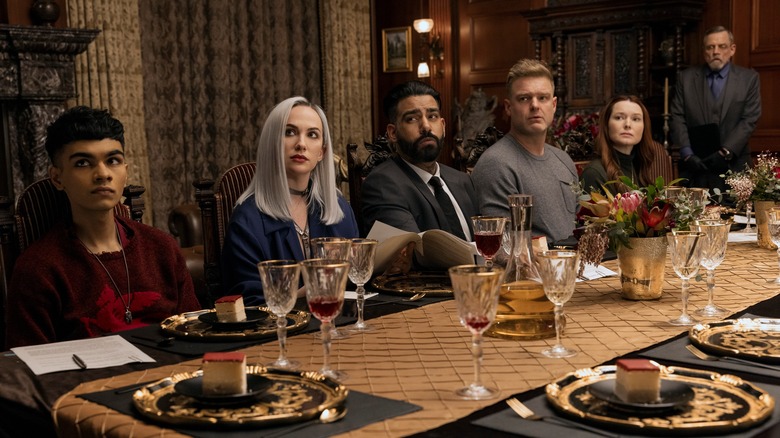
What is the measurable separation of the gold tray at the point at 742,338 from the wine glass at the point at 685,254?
0.37 ft

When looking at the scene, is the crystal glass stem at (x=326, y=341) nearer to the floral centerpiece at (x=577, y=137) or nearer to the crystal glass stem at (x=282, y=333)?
the crystal glass stem at (x=282, y=333)

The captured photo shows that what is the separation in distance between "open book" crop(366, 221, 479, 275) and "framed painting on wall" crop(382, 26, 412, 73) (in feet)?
24.4

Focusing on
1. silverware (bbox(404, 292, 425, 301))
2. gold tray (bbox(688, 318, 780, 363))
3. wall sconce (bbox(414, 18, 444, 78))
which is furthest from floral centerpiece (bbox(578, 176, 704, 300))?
wall sconce (bbox(414, 18, 444, 78))

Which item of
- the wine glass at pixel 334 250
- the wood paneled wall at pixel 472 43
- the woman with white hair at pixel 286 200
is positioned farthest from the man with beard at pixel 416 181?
the wood paneled wall at pixel 472 43

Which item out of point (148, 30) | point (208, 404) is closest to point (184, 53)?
point (148, 30)

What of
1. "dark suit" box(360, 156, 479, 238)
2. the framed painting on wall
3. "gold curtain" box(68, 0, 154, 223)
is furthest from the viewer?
the framed painting on wall

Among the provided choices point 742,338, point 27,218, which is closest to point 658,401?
point 742,338

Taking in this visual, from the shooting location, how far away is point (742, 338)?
1.69 meters

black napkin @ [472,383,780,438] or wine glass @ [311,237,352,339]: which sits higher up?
wine glass @ [311,237,352,339]

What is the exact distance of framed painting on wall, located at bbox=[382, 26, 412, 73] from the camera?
980 centimetres

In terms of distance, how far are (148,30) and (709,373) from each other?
706cm

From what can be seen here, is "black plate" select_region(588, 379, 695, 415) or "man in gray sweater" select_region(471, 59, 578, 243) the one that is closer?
"black plate" select_region(588, 379, 695, 415)

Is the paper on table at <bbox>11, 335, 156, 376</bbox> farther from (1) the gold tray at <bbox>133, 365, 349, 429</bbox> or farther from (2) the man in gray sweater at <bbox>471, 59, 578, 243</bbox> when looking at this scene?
(2) the man in gray sweater at <bbox>471, 59, 578, 243</bbox>

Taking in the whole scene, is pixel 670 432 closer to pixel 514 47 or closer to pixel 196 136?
pixel 196 136
